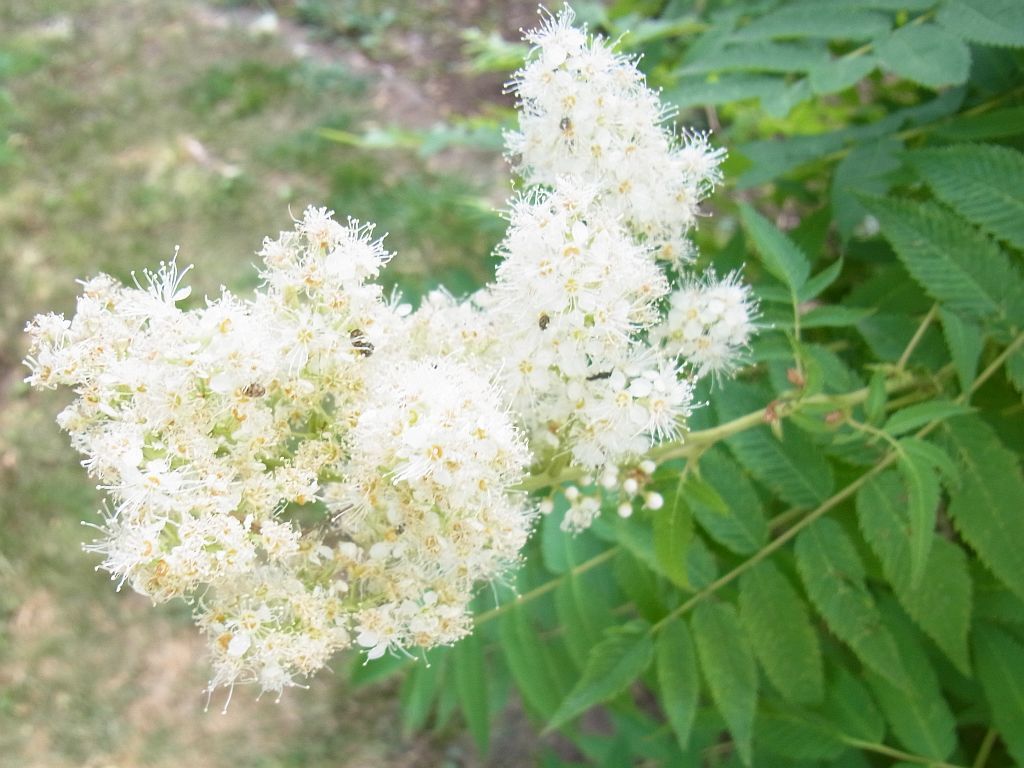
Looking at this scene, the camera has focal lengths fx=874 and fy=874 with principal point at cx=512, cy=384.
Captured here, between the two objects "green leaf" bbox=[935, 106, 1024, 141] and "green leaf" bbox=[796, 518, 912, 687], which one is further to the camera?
"green leaf" bbox=[935, 106, 1024, 141]

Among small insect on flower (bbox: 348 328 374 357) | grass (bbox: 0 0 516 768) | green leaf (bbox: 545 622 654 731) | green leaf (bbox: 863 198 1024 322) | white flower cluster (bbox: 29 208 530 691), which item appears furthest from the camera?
grass (bbox: 0 0 516 768)

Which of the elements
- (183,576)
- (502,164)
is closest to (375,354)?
(183,576)

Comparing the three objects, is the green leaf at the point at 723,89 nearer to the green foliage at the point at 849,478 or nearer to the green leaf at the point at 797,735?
the green foliage at the point at 849,478

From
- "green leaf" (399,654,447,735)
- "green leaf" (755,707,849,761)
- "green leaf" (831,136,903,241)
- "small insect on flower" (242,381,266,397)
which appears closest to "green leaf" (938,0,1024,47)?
"green leaf" (831,136,903,241)

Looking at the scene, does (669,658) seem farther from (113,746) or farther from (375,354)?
(113,746)

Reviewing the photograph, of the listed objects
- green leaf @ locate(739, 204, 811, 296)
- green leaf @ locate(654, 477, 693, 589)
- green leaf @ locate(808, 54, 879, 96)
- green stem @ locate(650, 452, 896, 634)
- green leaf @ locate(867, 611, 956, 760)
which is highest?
green leaf @ locate(808, 54, 879, 96)

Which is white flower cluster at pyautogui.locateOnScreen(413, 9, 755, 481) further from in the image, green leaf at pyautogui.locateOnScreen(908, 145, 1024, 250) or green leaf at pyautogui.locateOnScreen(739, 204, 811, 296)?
green leaf at pyautogui.locateOnScreen(908, 145, 1024, 250)
